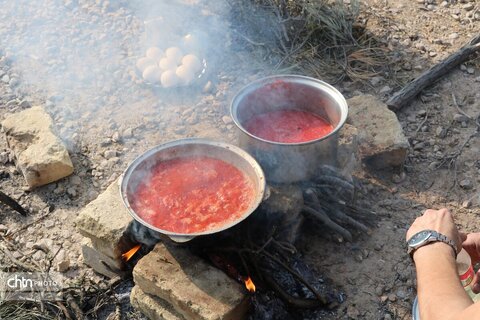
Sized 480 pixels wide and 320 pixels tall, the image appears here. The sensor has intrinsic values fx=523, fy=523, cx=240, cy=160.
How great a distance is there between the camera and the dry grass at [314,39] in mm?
5477

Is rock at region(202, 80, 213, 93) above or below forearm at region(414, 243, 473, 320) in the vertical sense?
below

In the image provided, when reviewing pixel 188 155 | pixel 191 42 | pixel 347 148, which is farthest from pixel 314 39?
pixel 188 155

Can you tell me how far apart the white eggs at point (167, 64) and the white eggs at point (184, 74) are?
9 cm

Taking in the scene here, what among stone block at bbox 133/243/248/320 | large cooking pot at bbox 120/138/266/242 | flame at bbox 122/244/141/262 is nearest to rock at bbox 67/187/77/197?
flame at bbox 122/244/141/262

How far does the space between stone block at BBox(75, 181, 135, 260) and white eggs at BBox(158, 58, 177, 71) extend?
6.55ft

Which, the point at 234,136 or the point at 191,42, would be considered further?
the point at 191,42

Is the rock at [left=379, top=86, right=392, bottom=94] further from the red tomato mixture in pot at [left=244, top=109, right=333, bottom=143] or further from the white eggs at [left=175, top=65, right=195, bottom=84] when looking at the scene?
the white eggs at [left=175, top=65, right=195, bottom=84]

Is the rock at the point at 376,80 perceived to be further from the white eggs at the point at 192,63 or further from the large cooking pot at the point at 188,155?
the large cooking pot at the point at 188,155

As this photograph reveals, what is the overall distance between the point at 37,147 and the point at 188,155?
5.32 feet

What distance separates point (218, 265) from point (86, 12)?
427cm

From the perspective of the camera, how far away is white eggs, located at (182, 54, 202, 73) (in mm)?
5215

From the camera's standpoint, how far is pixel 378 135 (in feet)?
14.4

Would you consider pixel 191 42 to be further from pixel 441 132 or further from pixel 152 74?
pixel 441 132

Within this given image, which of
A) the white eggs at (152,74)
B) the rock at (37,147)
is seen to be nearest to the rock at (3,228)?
the rock at (37,147)
